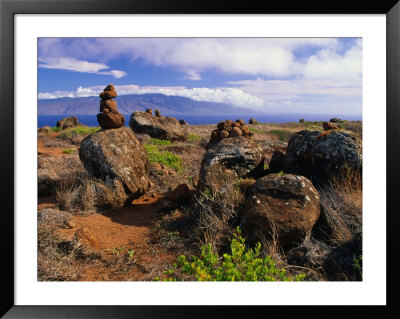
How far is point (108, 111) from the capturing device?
26.0 ft

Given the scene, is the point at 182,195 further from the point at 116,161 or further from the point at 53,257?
the point at 53,257

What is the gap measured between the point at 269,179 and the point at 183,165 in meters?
6.38

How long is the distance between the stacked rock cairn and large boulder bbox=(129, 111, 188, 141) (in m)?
10.5

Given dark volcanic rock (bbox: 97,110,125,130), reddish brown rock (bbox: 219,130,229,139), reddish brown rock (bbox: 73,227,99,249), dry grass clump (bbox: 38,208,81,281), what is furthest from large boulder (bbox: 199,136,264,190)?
dry grass clump (bbox: 38,208,81,281)

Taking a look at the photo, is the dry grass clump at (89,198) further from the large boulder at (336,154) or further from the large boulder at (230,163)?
the large boulder at (336,154)

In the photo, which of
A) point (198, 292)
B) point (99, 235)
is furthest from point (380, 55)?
point (99, 235)

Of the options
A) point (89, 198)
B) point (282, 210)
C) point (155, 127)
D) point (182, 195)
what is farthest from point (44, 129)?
point (282, 210)

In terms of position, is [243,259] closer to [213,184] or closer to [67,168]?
[213,184]

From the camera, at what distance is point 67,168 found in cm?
1021

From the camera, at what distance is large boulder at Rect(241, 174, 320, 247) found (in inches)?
184

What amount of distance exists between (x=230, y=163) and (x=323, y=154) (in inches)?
76.7

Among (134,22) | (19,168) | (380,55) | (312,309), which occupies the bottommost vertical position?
(312,309)

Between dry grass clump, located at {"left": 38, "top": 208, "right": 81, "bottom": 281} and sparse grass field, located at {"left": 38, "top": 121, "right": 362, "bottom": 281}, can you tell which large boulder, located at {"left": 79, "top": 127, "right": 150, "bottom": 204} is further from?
dry grass clump, located at {"left": 38, "top": 208, "right": 81, "bottom": 281}

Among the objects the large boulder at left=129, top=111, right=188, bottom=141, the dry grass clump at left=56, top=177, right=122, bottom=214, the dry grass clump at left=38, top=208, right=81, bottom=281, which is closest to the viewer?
the dry grass clump at left=38, top=208, right=81, bottom=281
